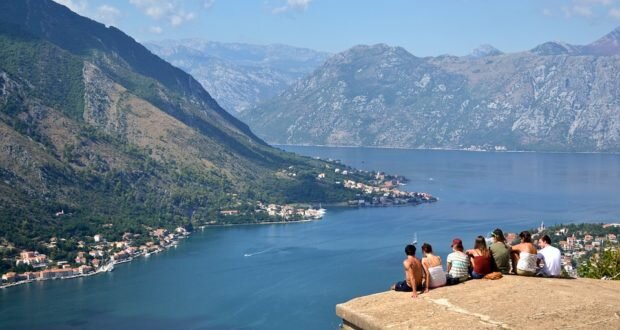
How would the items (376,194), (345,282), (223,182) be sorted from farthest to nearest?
(376,194)
(223,182)
(345,282)

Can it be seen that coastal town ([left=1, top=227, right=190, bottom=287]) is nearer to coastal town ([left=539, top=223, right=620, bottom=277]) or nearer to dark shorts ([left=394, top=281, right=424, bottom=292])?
coastal town ([left=539, top=223, right=620, bottom=277])

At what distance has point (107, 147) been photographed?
3748 inches

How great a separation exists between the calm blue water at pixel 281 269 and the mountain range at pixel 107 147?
928 cm

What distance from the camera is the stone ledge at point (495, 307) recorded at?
19.0 feet

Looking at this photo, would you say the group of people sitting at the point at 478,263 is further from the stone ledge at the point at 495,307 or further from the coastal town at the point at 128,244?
the coastal town at the point at 128,244

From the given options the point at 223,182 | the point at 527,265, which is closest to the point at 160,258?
the point at 223,182

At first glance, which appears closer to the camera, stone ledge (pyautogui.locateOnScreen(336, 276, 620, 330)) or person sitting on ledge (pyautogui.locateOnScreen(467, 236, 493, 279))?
stone ledge (pyautogui.locateOnScreen(336, 276, 620, 330))

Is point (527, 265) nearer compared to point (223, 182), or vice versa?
point (527, 265)

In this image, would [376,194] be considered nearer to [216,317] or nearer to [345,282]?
[345,282]

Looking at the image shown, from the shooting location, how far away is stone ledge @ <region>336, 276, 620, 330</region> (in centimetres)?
579

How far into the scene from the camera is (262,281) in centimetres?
5519

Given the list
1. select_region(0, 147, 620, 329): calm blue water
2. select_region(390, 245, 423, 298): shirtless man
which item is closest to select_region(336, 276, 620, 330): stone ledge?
select_region(390, 245, 423, 298): shirtless man

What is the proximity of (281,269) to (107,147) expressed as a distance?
42.1m

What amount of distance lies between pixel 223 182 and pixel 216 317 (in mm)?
55917
